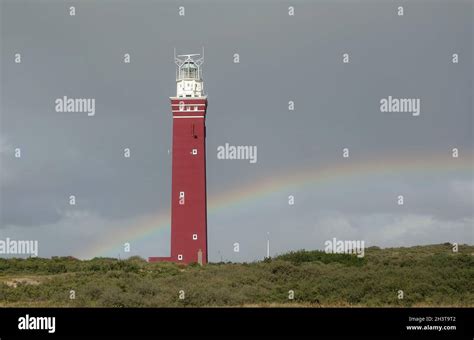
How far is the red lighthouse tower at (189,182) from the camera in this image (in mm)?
54469

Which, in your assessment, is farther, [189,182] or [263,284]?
[189,182]

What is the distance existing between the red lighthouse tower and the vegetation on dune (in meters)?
10.0

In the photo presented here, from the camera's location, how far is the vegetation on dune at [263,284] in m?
31.7

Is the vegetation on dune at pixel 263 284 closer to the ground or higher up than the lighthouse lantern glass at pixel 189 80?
closer to the ground

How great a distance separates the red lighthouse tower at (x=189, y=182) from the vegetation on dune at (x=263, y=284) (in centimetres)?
1005

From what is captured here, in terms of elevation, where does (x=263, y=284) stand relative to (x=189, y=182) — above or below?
below

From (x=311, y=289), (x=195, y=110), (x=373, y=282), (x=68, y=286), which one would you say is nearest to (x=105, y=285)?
(x=68, y=286)

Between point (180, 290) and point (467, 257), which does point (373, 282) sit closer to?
point (180, 290)

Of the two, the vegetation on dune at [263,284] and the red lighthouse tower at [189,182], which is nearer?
the vegetation on dune at [263,284]

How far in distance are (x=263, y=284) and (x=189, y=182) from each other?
20.7 meters

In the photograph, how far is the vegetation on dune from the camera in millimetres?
31672

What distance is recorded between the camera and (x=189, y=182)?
2175 inches

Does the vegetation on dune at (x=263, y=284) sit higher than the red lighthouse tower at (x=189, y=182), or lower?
lower
